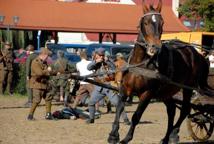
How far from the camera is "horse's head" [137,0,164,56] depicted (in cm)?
995

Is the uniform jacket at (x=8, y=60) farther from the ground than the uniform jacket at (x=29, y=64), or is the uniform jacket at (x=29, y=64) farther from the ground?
the uniform jacket at (x=29, y=64)

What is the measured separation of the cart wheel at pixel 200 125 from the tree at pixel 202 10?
79.6 ft

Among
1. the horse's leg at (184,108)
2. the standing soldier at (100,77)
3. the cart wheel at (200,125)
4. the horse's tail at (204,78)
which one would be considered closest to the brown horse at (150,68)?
the horse's leg at (184,108)

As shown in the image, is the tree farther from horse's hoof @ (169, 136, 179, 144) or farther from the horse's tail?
horse's hoof @ (169, 136, 179, 144)

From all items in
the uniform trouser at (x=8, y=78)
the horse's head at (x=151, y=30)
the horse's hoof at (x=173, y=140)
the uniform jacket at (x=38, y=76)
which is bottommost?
the uniform trouser at (x=8, y=78)

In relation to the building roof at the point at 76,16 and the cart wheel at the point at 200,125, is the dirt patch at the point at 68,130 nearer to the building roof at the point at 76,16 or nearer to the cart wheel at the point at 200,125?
the cart wheel at the point at 200,125

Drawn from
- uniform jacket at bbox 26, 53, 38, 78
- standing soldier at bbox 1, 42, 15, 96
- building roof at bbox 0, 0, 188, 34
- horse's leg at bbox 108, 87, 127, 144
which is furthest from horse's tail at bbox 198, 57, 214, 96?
building roof at bbox 0, 0, 188, 34

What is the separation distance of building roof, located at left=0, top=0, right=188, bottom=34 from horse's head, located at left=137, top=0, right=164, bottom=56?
1166 inches

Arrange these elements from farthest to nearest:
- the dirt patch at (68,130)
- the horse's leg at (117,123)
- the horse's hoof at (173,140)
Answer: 1. the dirt patch at (68,130)
2. the horse's hoof at (173,140)
3. the horse's leg at (117,123)

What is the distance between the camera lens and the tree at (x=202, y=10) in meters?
37.3

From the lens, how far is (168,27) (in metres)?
41.8

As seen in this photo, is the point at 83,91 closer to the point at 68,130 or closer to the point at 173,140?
the point at 68,130

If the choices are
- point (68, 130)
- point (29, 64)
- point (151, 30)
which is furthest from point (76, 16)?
point (151, 30)

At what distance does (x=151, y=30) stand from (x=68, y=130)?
4.99m
